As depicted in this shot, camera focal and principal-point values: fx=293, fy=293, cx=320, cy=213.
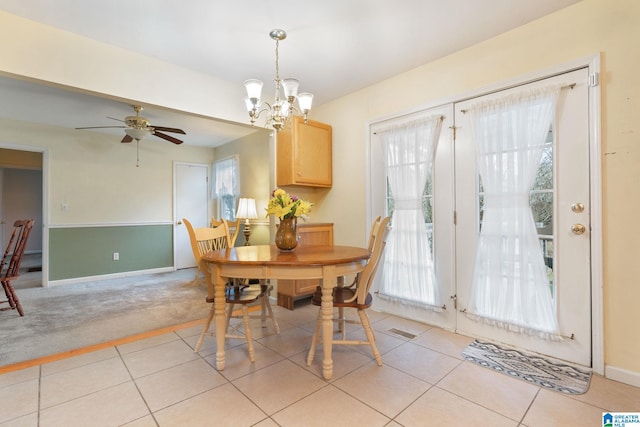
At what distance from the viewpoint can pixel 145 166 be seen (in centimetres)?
530

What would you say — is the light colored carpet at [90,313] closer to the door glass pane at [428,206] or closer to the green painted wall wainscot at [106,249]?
the green painted wall wainscot at [106,249]

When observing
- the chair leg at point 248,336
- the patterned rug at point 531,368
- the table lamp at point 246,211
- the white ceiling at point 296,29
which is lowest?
the patterned rug at point 531,368

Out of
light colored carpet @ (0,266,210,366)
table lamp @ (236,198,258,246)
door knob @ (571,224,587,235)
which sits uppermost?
table lamp @ (236,198,258,246)

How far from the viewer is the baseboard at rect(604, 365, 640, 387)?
5.78 ft

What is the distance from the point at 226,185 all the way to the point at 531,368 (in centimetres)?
509

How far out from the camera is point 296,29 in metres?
2.23

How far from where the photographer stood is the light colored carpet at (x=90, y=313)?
2.41 meters

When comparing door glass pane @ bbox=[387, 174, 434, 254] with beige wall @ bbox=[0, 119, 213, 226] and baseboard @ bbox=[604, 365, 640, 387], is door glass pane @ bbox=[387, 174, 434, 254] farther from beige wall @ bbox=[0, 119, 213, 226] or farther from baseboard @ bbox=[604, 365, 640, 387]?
beige wall @ bbox=[0, 119, 213, 226]

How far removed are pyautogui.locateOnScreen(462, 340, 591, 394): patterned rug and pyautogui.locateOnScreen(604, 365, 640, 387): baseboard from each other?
0.32ft

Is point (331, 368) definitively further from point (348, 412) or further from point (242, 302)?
point (242, 302)

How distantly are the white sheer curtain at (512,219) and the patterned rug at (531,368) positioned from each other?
179mm

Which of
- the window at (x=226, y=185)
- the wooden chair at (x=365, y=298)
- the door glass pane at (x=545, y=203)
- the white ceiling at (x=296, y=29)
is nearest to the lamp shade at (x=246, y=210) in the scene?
the window at (x=226, y=185)

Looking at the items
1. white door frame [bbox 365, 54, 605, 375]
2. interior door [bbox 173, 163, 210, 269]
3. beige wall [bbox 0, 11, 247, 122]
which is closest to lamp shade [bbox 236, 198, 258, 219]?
beige wall [bbox 0, 11, 247, 122]

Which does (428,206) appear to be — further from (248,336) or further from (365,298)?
(248,336)
